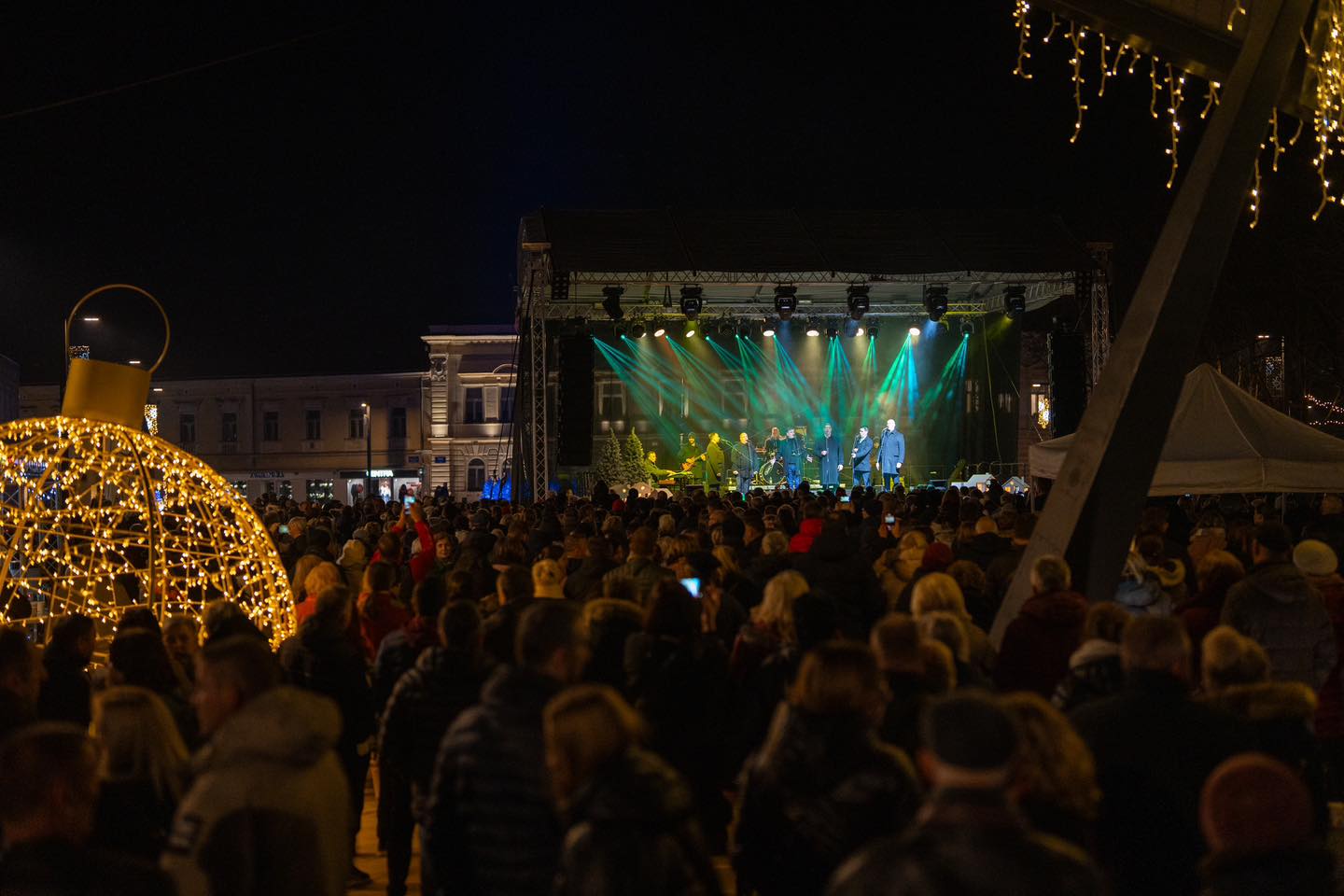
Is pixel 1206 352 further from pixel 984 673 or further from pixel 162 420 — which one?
pixel 162 420

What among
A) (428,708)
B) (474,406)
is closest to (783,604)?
(428,708)

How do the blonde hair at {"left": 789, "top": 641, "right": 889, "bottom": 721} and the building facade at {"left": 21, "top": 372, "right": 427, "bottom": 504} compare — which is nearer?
the blonde hair at {"left": 789, "top": 641, "right": 889, "bottom": 721}

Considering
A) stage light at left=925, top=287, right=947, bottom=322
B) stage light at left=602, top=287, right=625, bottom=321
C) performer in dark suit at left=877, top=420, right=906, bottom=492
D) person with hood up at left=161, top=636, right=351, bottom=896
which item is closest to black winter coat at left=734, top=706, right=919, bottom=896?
person with hood up at left=161, top=636, right=351, bottom=896

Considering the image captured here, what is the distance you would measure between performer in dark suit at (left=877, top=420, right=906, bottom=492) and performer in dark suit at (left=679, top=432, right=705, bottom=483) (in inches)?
150

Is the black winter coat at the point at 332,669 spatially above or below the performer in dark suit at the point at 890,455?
below

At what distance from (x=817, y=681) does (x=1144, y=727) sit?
97 centimetres

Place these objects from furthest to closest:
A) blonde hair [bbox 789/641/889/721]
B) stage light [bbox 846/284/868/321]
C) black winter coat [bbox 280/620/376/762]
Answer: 1. stage light [bbox 846/284/868/321]
2. black winter coat [bbox 280/620/376/762]
3. blonde hair [bbox 789/641/889/721]

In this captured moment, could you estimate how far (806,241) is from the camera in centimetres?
2208

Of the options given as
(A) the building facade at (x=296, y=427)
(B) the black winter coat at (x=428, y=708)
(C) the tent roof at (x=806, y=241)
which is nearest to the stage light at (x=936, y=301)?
(C) the tent roof at (x=806, y=241)

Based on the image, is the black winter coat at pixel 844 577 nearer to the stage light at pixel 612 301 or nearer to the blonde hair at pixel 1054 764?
the blonde hair at pixel 1054 764

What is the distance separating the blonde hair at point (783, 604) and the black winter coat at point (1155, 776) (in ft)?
5.55

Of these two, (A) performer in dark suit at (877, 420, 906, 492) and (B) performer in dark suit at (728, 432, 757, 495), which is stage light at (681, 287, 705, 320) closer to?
(B) performer in dark suit at (728, 432, 757, 495)

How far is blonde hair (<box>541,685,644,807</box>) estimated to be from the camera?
2848 mm

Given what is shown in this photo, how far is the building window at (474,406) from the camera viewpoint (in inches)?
2229
